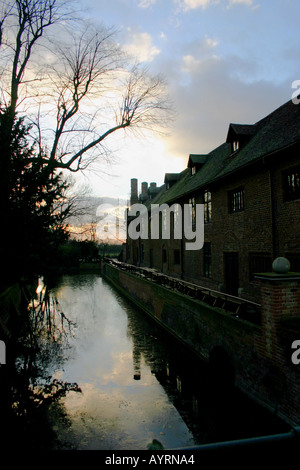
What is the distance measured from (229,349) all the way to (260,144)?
27.3ft

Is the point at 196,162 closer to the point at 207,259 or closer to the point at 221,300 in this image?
the point at 207,259

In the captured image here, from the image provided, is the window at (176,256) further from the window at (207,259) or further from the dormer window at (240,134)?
the dormer window at (240,134)

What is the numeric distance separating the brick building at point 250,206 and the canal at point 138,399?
425cm

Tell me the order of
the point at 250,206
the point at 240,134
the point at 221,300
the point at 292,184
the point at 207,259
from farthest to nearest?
the point at 207,259
the point at 240,134
the point at 250,206
the point at 292,184
the point at 221,300

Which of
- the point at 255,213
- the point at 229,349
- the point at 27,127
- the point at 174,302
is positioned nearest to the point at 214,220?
the point at 255,213

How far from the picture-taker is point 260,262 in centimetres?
1127

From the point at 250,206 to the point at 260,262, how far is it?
223cm

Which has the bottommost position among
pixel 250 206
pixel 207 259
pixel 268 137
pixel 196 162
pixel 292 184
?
pixel 207 259

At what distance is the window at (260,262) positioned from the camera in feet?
35.3

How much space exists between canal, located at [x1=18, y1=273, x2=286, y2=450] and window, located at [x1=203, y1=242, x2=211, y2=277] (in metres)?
4.40

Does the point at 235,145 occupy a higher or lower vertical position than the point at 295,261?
higher

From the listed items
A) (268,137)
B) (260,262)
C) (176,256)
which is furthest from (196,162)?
(260,262)

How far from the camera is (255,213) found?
11422 mm
